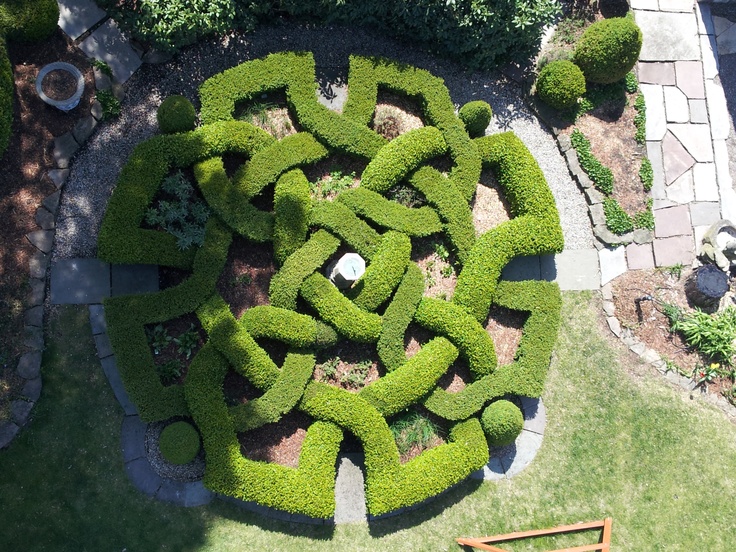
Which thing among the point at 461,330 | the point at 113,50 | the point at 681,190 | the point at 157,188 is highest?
the point at 113,50

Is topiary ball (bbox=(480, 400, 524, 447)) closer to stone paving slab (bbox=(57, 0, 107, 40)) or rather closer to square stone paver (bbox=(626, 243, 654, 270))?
square stone paver (bbox=(626, 243, 654, 270))

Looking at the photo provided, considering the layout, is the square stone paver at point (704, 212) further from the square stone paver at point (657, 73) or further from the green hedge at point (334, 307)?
the green hedge at point (334, 307)

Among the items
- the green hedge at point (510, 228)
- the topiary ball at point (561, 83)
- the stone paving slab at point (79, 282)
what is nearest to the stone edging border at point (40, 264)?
the stone paving slab at point (79, 282)

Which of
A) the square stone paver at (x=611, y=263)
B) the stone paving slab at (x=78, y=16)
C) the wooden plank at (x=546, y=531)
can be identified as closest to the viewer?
the wooden plank at (x=546, y=531)

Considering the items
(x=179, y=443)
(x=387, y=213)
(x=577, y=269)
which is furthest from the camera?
(x=577, y=269)

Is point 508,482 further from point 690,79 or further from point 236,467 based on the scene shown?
point 690,79

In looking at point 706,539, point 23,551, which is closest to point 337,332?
point 23,551

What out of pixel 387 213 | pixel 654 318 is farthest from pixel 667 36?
pixel 387 213
